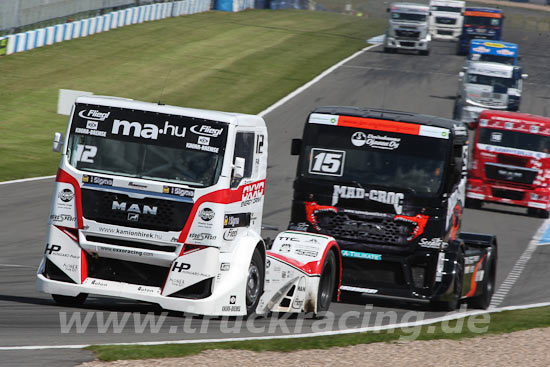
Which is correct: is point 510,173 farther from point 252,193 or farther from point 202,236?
point 202,236

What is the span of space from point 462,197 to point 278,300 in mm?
4513

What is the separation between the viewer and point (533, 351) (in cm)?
1064

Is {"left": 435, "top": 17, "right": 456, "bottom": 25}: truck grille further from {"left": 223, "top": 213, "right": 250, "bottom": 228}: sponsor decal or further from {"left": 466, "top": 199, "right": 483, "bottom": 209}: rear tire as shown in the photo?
{"left": 223, "top": 213, "right": 250, "bottom": 228}: sponsor decal

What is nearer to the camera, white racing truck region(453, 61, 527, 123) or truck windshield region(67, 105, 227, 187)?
truck windshield region(67, 105, 227, 187)

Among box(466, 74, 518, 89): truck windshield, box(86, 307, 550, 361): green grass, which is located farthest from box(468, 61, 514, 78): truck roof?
box(86, 307, 550, 361): green grass

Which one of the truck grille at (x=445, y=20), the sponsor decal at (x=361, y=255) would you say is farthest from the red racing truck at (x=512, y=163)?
the truck grille at (x=445, y=20)

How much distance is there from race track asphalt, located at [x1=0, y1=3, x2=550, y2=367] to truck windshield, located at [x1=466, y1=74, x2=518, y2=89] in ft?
10.6

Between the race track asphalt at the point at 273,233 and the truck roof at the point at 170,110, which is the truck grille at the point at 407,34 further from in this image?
the truck roof at the point at 170,110

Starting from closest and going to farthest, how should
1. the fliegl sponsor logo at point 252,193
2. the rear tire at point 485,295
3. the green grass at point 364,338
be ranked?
the green grass at point 364,338, the fliegl sponsor logo at point 252,193, the rear tire at point 485,295

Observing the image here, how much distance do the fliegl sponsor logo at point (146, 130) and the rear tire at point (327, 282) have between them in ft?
9.88

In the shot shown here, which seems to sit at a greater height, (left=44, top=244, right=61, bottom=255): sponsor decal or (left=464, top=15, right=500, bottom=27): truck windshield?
(left=44, top=244, right=61, bottom=255): sponsor decal

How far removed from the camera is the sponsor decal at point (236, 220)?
11039 mm

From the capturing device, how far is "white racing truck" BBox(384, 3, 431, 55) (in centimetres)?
5469

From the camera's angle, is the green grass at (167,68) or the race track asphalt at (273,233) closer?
the race track asphalt at (273,233)
